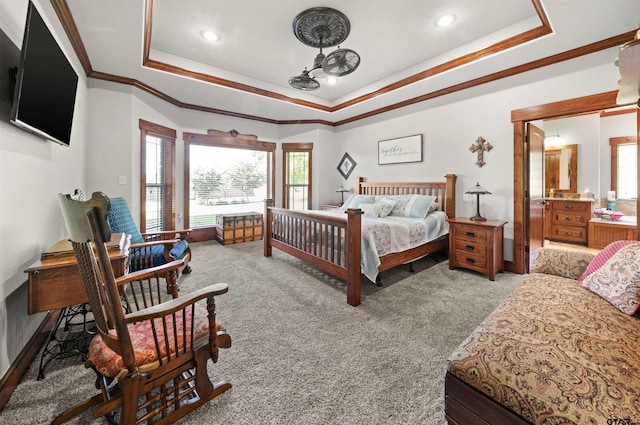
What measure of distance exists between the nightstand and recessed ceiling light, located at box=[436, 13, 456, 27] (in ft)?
7.87

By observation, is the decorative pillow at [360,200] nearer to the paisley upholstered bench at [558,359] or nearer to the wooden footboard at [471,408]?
the paisley upholstered bench at [558,359]

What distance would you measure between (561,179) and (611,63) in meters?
3.48

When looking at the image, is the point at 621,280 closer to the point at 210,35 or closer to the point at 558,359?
the point at 558,359

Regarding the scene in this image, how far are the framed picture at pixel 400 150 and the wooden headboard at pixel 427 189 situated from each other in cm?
45

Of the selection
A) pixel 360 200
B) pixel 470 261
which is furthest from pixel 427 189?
pixel 470 261

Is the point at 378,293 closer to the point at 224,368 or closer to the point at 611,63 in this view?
the point at 224,368

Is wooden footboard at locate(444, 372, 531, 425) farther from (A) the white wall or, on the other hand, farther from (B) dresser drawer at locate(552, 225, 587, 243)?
(B) dresser drawer at locate(552, 225, 587, 243)

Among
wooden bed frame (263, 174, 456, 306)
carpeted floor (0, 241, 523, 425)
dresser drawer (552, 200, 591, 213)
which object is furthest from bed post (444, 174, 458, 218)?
dresser drawer (552, 200, 591, 213)

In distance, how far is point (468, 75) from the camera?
11.9ft

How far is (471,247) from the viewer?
3.47 m

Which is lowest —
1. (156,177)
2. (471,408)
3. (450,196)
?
(471,408)

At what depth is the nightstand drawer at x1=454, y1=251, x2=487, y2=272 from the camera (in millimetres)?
3352

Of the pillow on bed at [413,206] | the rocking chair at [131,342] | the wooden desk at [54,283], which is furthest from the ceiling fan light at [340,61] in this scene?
the wooden desk at [54,283]

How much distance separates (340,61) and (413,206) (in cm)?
233
